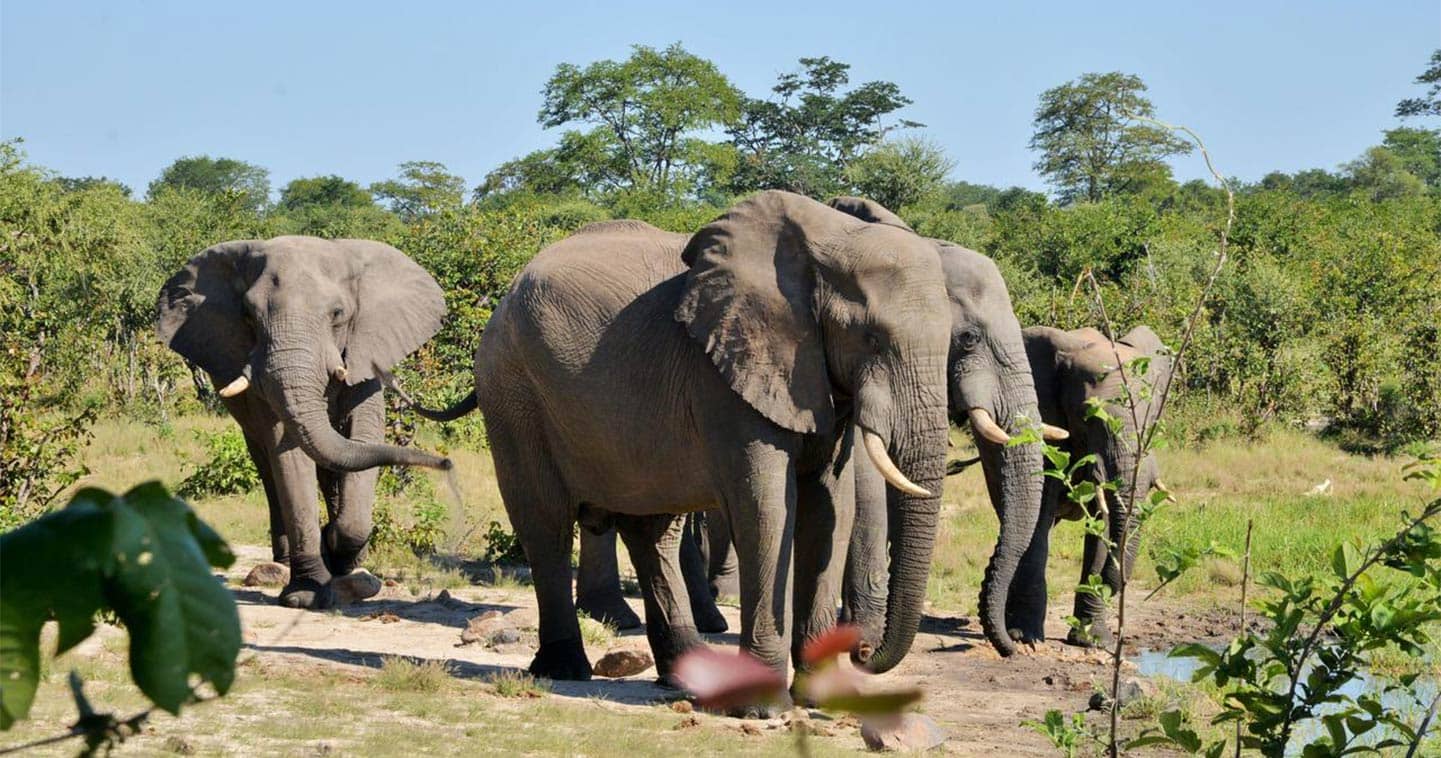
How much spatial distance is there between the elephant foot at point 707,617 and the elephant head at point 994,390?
1603mm

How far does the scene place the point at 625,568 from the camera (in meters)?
14.4

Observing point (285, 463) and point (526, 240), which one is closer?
point (285, 463)

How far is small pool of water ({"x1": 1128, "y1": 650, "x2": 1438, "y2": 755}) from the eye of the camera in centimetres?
802

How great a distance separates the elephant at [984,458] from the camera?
9070mm

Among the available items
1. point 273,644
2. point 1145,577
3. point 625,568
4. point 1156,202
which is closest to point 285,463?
point 273,644

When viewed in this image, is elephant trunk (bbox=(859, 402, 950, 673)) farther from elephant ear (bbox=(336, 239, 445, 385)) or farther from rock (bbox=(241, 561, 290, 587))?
rock (bbox=(241, 561, 290, 587))

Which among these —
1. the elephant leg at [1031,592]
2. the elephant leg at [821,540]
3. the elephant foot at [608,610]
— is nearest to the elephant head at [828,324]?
the elephant leg at [821,540]

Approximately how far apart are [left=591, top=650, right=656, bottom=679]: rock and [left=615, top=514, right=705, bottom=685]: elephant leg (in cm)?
28

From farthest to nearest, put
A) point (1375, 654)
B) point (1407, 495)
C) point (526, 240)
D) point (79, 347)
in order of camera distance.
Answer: point (79, 347) < point (526, 240) < point (1407, 495) < point (1375, 654)

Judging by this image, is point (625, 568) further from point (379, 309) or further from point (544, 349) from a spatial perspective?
point (544, 349)

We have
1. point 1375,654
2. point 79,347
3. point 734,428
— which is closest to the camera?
point 734,428

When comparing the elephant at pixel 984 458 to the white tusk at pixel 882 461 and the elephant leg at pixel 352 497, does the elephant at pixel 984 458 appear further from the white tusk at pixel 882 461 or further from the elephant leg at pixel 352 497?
the elephant leg at pixel 352 497

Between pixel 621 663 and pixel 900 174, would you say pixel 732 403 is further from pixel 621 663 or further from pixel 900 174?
pixel 900 174

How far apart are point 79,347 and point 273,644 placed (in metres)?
13.9
